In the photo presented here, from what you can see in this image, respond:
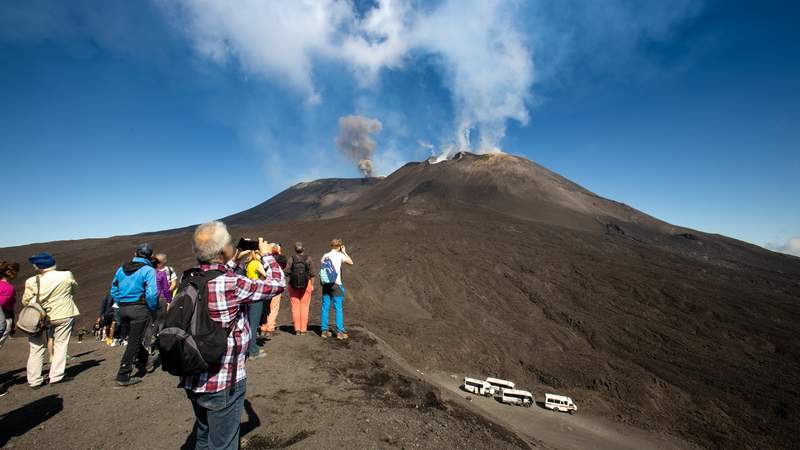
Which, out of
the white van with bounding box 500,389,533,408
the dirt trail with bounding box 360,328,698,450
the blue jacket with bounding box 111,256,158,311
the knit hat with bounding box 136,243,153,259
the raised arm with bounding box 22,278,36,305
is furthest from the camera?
the white van with bounding box 500,389,533,408

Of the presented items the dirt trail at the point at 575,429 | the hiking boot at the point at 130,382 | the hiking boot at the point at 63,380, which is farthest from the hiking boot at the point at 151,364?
the dirt trail at the point at 575,429

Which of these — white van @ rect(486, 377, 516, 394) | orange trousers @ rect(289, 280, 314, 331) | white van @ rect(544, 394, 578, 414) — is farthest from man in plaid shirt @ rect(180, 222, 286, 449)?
white van @ rect(544, 394, 578, 414)

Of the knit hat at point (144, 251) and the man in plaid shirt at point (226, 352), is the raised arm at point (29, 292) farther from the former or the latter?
the man in plaid shirt at point (226, 352)

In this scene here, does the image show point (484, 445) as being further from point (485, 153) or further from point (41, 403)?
point (485, 153)

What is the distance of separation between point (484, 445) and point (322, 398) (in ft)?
7.60

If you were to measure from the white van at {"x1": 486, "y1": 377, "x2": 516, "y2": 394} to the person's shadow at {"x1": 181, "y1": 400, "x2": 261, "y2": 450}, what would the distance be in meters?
10.9

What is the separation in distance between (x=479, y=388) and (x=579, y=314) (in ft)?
35.4

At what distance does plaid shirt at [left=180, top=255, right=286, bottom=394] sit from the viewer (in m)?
2.38

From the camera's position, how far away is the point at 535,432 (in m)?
11.0

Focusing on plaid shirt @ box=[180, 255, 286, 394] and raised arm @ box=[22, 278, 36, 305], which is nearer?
plaid shirt @ box=[180, 255, 286, 394]

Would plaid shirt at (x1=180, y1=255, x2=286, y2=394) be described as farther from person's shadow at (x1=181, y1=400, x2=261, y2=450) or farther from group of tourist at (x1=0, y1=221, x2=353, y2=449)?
person's shadow at (x1=181, y1=400, x2=261, y2=450)

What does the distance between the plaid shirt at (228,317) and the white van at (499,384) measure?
508 inches

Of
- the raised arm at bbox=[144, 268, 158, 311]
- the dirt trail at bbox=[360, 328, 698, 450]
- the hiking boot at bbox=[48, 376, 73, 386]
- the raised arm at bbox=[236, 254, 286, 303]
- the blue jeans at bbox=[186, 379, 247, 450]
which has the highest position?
the raised arm at bbox=[236, 254, 286, 303]

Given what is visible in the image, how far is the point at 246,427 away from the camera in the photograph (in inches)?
173
